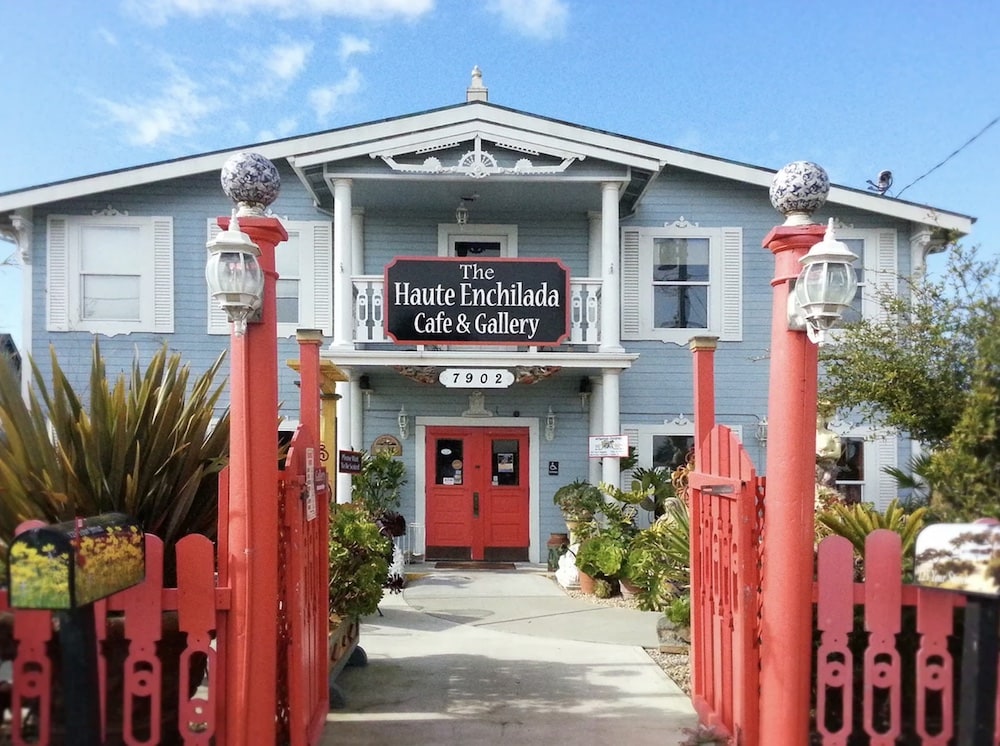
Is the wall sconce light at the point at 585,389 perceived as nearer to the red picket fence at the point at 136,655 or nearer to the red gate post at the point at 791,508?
the red gate post at the point at 791,508

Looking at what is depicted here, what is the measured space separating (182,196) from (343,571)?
7274mm

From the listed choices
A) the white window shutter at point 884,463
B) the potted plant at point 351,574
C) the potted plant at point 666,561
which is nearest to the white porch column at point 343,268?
the potted plant at point 351,574

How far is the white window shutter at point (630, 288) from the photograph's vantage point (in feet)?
33.5

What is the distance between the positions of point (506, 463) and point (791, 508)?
745 cm

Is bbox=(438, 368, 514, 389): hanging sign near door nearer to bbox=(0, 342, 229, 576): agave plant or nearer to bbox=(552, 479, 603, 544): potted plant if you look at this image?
bbox=(552, 479, 603, 544): potted plant

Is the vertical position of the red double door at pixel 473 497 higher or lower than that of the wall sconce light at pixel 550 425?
lower

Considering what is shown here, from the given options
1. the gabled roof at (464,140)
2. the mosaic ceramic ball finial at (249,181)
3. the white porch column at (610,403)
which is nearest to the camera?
the mosaic ceramic ball finial at (249,181)

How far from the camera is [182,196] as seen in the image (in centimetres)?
1004

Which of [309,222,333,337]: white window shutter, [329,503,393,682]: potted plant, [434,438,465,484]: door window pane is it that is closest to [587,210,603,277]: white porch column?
[434,438,465,484]: door window pane

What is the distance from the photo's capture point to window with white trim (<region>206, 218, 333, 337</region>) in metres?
10.1

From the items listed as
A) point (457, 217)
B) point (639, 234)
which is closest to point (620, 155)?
point (639, 234)

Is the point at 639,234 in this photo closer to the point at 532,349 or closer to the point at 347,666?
the point at 532,349

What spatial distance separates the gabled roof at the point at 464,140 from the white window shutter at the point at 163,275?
26.1 inches

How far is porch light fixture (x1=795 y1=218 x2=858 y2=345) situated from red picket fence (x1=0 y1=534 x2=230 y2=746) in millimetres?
2680
